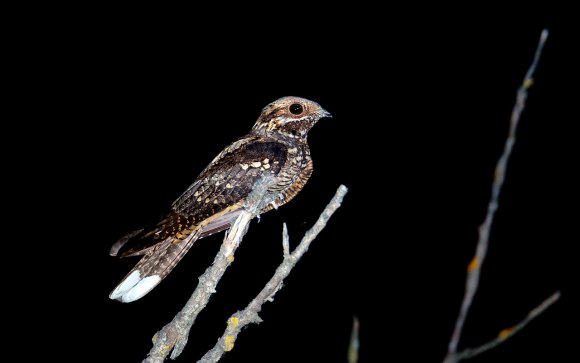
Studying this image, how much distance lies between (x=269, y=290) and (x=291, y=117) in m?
1.55

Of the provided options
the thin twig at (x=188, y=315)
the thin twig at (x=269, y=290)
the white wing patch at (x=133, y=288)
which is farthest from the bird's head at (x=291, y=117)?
the thin twig at (x=269, y=290)

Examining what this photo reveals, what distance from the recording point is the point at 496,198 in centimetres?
68

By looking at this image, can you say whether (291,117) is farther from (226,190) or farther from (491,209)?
(491,209)

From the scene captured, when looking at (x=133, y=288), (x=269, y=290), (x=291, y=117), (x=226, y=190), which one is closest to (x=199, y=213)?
(x=226, y=190)

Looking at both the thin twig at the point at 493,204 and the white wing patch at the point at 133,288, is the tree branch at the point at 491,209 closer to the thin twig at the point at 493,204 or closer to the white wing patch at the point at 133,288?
the thin twig at the point at 493,204

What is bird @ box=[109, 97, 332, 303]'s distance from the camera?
2.41 meters

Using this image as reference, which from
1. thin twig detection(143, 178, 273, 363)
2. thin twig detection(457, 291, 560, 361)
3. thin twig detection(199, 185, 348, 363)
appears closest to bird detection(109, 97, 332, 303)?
thin twig detection(143, 178, 273, 363)

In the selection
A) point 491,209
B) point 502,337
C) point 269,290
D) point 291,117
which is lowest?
point 269,290

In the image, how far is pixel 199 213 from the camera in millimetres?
2621

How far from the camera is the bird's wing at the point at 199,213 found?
238 centimetres

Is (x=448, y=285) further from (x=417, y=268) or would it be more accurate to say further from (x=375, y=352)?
(x=375, y=352)

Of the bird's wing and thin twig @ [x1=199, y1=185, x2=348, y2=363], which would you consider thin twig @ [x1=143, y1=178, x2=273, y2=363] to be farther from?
the bird's wing

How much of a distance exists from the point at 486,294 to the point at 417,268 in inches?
42.2

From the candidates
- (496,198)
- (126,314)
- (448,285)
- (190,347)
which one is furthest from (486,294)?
(496,198)
